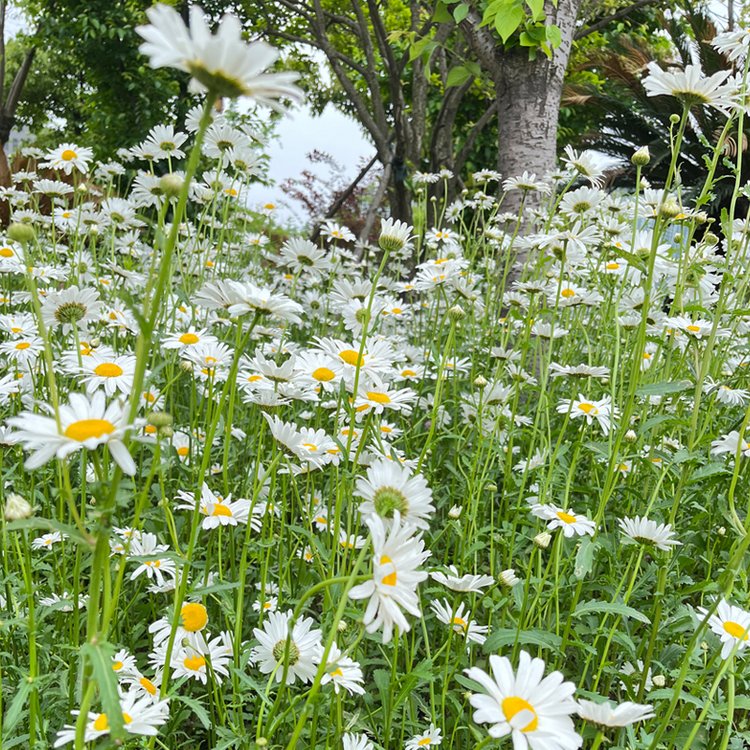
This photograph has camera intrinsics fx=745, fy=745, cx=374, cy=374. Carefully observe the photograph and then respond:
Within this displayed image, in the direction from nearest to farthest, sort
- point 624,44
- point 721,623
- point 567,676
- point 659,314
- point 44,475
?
point 721,623, point 567,676, point 44,475, point 659,314, point 624,44

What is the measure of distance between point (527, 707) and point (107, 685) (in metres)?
0.42

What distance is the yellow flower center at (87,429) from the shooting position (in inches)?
26.4

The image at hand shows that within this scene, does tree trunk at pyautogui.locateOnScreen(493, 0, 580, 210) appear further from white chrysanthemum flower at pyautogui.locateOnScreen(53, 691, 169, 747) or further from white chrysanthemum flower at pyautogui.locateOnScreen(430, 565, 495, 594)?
white chrysanthemum flower at pyautogui.locateOnScreen(53, 691, 169, 747)

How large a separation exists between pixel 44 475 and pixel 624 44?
885 cm

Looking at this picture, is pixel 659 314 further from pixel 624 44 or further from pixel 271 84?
pixel 624 44

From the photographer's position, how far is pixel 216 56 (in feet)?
1.94

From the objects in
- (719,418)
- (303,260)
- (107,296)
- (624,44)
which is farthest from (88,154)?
(624,44)

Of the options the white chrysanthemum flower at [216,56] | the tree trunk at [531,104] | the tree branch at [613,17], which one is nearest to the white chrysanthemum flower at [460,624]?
the white chrysanthemum flower at [216,56]

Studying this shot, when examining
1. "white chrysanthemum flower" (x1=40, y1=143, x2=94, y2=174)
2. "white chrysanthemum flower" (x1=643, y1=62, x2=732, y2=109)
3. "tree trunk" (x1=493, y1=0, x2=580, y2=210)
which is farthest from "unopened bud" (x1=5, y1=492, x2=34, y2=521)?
"tree trunk" (x1=493, y1=0, x2=580, y2=210)

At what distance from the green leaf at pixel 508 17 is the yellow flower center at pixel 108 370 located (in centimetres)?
169

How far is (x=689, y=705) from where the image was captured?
1.29m

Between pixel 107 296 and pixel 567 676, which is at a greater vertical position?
pixel 107 296

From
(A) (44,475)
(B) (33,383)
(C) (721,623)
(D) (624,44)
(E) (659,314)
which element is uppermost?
(D) (624,44)

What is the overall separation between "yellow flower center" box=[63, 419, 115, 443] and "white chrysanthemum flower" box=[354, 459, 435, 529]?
30 centimetres
